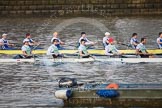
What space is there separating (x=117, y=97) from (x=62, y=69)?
9075mm

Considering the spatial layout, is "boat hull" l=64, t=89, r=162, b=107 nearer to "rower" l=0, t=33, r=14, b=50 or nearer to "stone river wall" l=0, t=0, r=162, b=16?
"rower" l=0, t=33, r=14, b=50

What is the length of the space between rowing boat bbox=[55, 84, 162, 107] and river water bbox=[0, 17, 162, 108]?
103 cm

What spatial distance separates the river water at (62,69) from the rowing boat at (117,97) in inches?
40.6

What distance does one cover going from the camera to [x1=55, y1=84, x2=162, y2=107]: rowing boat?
2164 cm

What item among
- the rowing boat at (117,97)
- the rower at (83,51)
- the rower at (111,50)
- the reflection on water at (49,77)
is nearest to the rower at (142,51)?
the reflection on water at (49,77)

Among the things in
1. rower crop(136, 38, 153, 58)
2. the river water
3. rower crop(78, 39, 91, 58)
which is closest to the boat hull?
the river water

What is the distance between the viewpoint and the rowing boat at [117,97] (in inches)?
852

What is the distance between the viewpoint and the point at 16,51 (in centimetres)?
3331

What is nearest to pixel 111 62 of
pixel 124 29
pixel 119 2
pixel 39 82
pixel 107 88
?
pixel 39 82

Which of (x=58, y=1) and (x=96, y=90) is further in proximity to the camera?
(x=58, y=1)

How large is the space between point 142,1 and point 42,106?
33213 mm

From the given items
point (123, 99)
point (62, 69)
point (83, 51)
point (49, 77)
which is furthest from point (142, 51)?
point (123, 99)

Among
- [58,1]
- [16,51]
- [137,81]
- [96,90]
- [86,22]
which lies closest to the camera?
[96,90]

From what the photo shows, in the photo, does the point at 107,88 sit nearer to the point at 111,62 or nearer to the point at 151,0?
the point at 111,62
